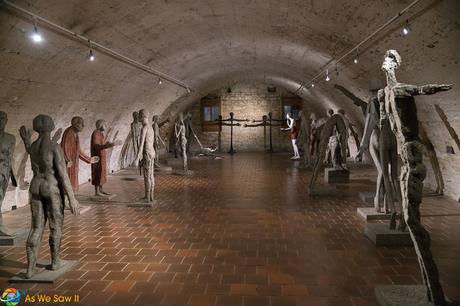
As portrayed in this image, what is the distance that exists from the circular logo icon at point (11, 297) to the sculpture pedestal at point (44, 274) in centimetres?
25

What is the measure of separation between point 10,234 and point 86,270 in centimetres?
194

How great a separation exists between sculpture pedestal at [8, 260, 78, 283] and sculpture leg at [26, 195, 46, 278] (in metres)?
0.07

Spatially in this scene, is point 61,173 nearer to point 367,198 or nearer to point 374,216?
point 374,216

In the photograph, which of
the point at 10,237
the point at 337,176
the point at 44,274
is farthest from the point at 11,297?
the point at 337,176

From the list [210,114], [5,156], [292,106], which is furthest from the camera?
[210,114]

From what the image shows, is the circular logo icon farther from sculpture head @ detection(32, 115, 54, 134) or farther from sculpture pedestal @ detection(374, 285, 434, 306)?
sculpture pedestal @ detection(374, 285, 434, 306)

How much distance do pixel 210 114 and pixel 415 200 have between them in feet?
63.6

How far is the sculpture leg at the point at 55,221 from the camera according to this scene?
4359 mm

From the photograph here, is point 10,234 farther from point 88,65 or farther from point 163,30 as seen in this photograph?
point 163,30

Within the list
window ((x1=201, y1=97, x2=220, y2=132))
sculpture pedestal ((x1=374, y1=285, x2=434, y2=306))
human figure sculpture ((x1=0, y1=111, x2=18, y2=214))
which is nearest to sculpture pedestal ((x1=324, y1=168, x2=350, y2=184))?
sculpture pedestal ((x1=374, y1=285, x2=434, y2=306))

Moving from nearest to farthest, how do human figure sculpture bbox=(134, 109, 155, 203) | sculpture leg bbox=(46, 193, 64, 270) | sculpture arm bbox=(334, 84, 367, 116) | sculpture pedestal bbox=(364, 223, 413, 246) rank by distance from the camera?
sculpture leg bbox=(46, 193, 64, 270) < sculpture pedestal bbox=(364, 223, 413, 246) < human figure sculpture bbox=(134, 109, 155, 203) < sculpture arm bbox=(334, 84, 367, 116)

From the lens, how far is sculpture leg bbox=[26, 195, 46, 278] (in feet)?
14.1

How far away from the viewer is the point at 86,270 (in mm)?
4562

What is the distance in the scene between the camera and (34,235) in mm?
4301
